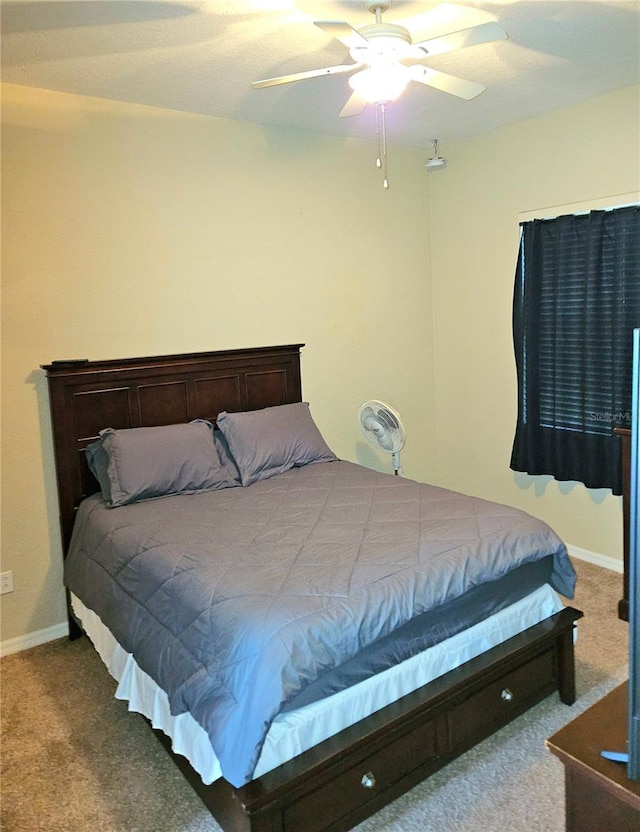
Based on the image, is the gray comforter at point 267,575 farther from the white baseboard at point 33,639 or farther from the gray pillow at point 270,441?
the white baseboard at point 33,639

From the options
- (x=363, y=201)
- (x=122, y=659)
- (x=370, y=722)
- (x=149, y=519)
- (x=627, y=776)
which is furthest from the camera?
(x=363, y=201)

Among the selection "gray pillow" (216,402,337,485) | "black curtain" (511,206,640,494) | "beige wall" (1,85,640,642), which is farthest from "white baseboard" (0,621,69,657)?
"black curtain" (511,206,640,494)

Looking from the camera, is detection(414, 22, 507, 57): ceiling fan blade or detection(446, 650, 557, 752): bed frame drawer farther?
detection(446, 650, 557, 752): bed frame drawer

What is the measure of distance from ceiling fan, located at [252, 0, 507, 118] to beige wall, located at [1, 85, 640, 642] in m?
1.28

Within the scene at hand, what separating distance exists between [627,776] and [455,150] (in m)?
4.06

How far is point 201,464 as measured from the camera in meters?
3.22

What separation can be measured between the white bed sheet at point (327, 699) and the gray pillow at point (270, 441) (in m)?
1.11

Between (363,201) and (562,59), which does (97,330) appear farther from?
(562,59)

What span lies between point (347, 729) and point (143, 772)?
2.79 ft

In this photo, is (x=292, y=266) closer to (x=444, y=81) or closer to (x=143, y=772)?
(x=444, y=81)

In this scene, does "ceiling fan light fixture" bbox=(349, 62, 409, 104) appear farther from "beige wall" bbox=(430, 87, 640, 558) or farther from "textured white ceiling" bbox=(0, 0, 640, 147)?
"beige wall" bbox=(430, 87, 640, 558)

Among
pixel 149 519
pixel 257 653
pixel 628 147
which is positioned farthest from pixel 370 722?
pixel 628 147

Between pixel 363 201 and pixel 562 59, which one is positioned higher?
pixel 562 59

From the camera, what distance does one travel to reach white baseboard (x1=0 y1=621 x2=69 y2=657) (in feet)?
10.4
